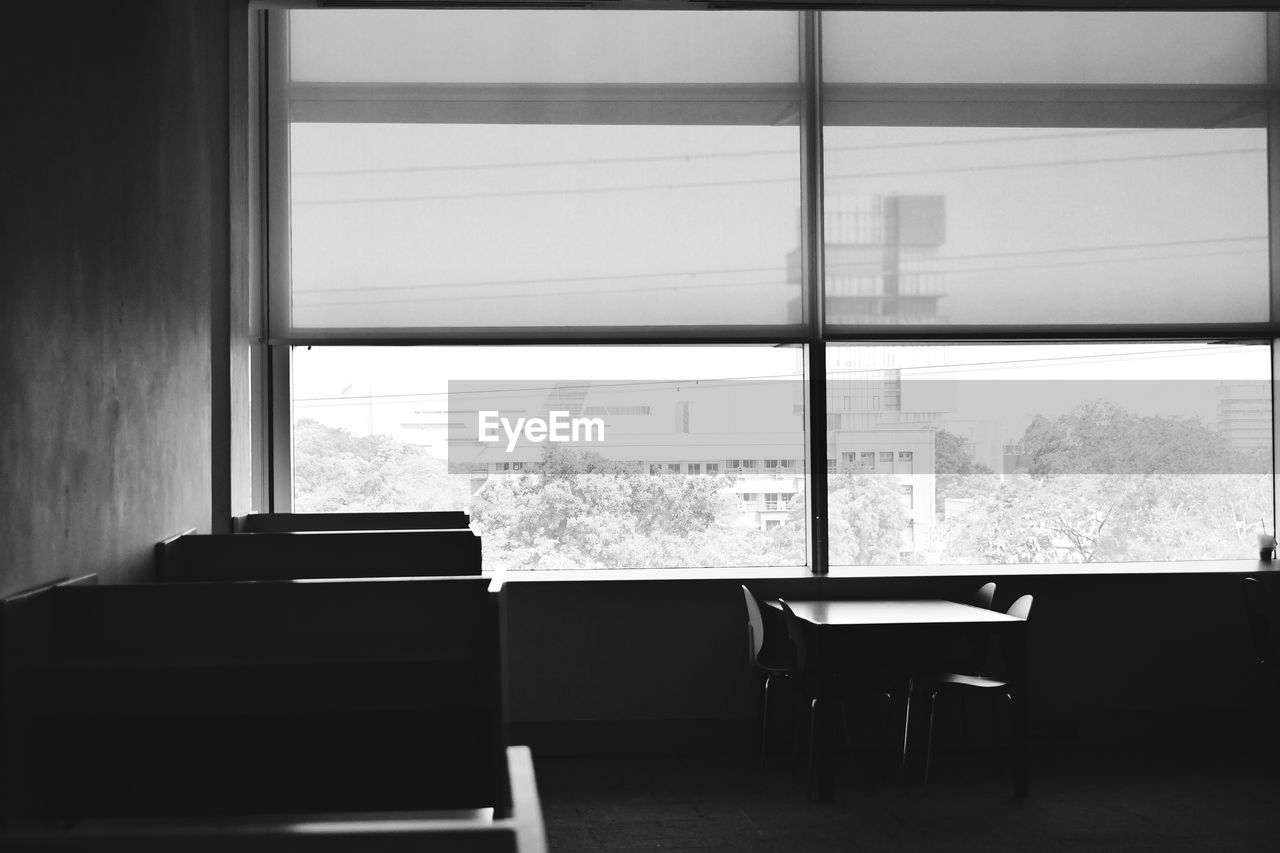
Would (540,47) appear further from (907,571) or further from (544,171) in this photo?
(907,571)

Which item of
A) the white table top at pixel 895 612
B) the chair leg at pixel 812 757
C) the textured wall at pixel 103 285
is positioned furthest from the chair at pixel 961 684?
the textured wall at pixel 103 285

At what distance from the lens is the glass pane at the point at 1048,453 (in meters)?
5.85

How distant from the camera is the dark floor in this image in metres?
4.15

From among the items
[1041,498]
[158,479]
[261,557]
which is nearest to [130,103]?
[158,479]

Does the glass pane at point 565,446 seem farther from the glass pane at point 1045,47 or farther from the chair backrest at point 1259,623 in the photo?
the chair backrest at point 1259,623

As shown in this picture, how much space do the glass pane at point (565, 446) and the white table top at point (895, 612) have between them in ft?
2.08

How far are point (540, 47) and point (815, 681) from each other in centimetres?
338

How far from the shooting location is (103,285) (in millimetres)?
2910

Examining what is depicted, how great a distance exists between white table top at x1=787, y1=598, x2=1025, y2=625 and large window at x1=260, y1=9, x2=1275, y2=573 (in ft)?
1.37

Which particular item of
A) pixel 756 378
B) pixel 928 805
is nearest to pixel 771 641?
pixel 928 805

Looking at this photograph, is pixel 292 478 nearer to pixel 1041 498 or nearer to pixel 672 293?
pixel 672 293

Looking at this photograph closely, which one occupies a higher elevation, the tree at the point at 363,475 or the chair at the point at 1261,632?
the tree at the point at 363,475

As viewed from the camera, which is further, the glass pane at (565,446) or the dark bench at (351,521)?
the glass pane at (565,446)

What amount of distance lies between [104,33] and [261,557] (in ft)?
5.11
